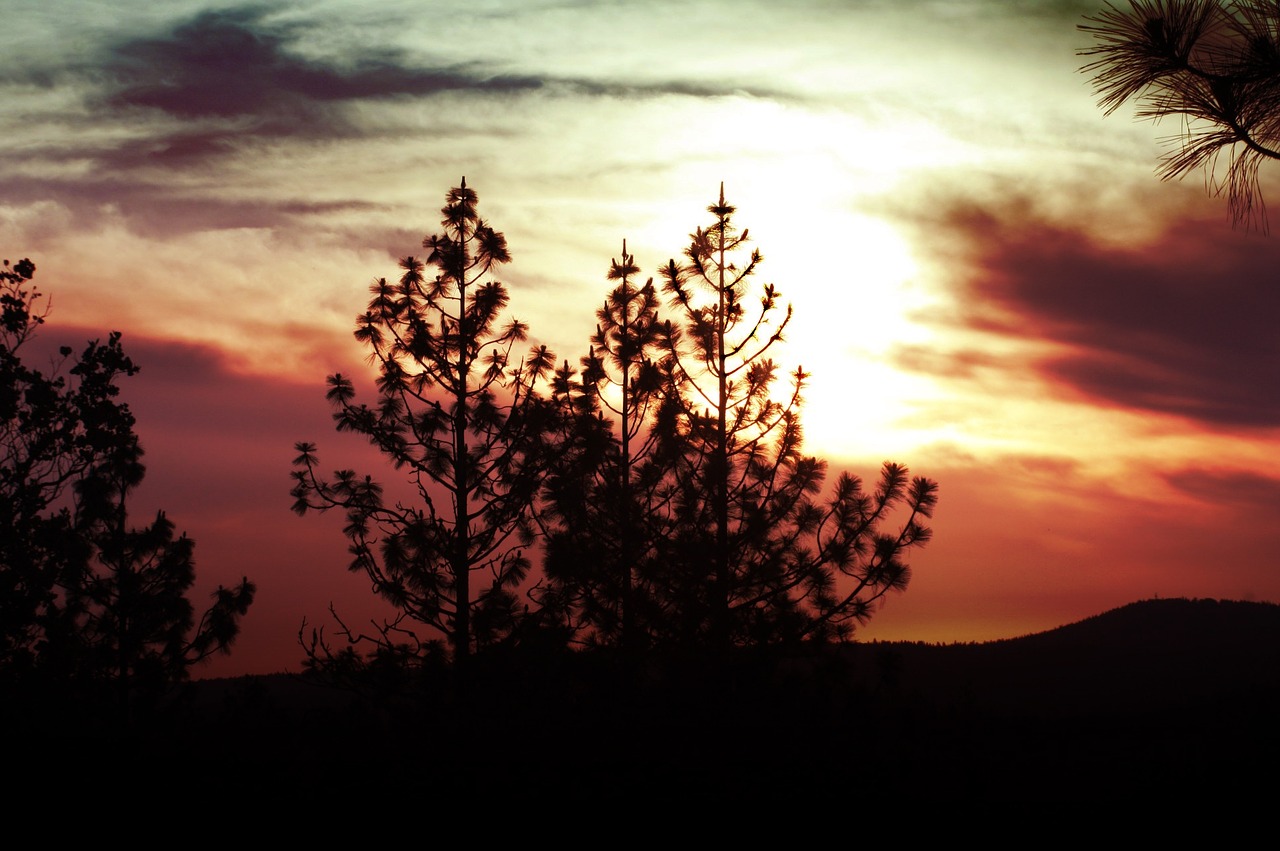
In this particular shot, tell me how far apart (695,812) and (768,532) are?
5.78m

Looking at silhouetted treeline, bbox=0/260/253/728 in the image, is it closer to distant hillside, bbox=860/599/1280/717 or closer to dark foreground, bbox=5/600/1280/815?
dark foreground, bbox=5/600/1280/815

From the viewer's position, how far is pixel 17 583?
2008 centimetres

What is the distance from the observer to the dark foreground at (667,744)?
40.8ft

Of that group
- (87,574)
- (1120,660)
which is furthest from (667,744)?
(1120,660)

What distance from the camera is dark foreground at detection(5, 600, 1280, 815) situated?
12.4 m

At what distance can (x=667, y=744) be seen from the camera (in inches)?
557

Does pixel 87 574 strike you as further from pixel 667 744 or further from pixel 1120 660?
pixel 1120 660

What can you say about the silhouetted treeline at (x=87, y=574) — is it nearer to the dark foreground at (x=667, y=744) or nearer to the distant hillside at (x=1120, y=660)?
the dark foreground at (x=667, y=744)

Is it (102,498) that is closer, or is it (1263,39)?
(1263,39)

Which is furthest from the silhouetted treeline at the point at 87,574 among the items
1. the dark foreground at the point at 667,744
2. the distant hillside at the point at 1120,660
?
the distant hillside at the point at 1120,660

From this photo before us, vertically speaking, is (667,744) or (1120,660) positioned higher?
(1120,660)

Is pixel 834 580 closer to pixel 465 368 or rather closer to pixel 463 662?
pixel 463 662

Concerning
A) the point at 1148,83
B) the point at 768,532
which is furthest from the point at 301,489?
the point at 1148,83

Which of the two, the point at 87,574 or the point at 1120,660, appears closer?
the point at 87,574
